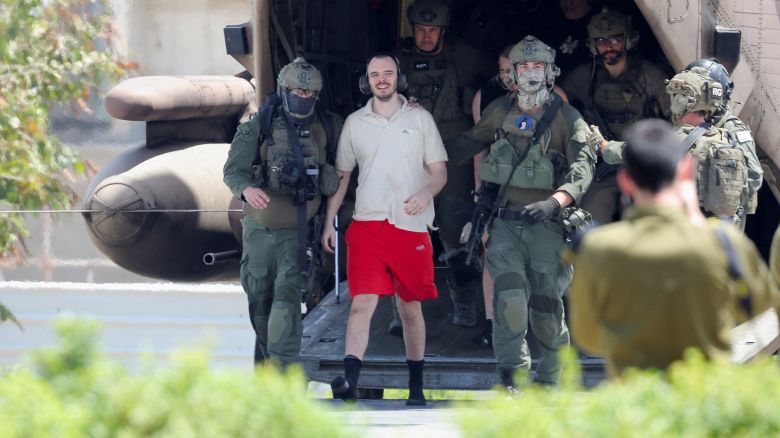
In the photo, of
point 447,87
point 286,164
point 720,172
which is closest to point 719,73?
point 720,172

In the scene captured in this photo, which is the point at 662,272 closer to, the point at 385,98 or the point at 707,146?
the point at 707,146

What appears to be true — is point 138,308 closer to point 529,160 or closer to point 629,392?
point 529,160

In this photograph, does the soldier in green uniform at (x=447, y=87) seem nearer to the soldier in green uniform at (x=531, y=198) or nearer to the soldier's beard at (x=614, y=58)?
the soldier's beard at (x=614, y=58)

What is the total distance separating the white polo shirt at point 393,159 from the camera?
861 centimetres

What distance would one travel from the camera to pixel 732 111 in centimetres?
939

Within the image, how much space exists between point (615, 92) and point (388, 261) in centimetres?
181

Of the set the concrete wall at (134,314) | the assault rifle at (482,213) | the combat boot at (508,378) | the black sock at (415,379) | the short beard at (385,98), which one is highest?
the short beard at (385,98)

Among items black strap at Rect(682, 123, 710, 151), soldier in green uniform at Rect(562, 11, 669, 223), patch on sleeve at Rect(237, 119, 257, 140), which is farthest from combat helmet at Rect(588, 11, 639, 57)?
patch on sleeve at Rect(237, 119, 257, 140)

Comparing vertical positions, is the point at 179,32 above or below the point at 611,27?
below

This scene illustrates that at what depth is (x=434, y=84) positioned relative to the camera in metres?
9.51

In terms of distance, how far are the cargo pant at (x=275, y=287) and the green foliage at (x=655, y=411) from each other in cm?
482

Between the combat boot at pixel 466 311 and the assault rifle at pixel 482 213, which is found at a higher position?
the assault rifle at pixel 482 213

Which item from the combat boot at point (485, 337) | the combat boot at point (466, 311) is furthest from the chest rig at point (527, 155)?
the combat boot at point (466, 311)

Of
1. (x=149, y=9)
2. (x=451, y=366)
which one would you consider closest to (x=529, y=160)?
(x=451, y=366)
